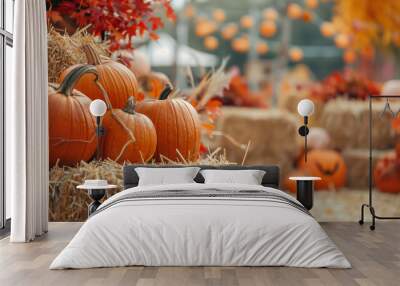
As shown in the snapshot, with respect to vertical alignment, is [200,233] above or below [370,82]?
below

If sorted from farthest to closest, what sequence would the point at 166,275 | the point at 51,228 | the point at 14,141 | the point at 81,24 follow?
the point at 81,24 < the point at 51,228 < the point at 14,141 < the point at 166,275

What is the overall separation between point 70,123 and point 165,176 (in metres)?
1.24

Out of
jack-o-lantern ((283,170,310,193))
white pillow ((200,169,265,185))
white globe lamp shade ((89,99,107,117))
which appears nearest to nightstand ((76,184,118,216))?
white globe lamp shade ((89,99,107,117))

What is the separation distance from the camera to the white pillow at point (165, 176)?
6.13 m

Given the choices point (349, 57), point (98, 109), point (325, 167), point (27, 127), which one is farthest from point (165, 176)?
point (349, 57)

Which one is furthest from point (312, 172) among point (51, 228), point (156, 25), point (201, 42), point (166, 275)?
point (166, 275)

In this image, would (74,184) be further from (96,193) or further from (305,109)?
(305,109)

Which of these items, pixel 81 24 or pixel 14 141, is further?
pixel 81 24

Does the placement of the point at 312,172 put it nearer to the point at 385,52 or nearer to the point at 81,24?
the point at 385,52

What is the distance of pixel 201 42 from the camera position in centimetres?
721

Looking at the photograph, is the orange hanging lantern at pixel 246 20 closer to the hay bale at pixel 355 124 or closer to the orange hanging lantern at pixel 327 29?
the orange hanging lantern at pixel 327 29

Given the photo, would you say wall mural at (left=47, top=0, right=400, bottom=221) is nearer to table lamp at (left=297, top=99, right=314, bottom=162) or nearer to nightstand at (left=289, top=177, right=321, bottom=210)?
table lamp at (left=297, top=99, right=314, bottom=162)

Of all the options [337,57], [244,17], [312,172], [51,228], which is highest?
[244,17]

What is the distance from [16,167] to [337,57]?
12.1ft
